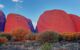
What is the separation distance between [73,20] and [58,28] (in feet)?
14.8

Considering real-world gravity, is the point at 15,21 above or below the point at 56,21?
above

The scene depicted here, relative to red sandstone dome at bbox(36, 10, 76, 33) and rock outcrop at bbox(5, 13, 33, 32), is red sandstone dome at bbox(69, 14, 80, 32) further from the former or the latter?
rock outcrop at bbox(5, 13, 33, 32)

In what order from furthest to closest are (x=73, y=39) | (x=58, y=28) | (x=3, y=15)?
(x=58, y=28) < (x=3, y=15) < (x=73, y=39)

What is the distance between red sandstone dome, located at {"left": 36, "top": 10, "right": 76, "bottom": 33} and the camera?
173ft

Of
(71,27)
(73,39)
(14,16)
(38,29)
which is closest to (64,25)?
(71,27)

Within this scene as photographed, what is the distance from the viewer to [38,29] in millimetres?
50438

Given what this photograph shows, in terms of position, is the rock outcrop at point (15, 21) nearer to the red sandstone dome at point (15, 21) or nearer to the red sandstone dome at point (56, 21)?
the red sandstone dome at point (15, 21)

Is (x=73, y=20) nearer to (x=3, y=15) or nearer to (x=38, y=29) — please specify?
(x=38, y=29)

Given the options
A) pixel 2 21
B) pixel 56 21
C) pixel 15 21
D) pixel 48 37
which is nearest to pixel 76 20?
pixel 56 21

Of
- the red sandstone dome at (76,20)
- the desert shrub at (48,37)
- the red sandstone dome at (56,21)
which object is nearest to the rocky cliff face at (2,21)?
the red sandstone dome at (56,21)

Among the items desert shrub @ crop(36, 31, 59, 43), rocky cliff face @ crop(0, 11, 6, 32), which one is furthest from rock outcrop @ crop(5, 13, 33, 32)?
desert shrub @ crop(36, 31, 59, 43)

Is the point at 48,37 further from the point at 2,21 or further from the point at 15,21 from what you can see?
the point at 15,21

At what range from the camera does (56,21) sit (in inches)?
2167

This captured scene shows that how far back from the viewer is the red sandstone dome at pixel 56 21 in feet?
173
